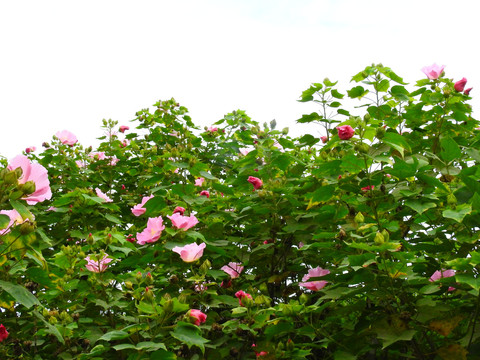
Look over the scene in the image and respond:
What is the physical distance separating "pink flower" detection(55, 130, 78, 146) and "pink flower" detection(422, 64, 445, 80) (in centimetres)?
279

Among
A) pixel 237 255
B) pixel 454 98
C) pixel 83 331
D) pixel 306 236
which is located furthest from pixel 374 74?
pixel 83 331

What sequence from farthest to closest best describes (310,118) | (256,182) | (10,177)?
1. (310,118)
2. (256,182)
3. (10,177)

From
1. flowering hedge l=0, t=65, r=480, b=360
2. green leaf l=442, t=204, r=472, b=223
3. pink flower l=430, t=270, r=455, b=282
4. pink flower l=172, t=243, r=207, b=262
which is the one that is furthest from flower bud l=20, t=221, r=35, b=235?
pink flower l=430, t=270, r=455, b=282

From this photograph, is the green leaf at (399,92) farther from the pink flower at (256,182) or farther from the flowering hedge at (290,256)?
the pink flower at (256,182)

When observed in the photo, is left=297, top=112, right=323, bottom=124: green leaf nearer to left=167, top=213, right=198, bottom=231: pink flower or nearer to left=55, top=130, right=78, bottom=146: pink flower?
left=167, top=213, right=198, bottom=231: pink flower

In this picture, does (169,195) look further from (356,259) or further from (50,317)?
(356,259)

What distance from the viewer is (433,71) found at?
285 centimetres

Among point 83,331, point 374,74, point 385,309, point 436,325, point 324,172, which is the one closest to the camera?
point 436,325

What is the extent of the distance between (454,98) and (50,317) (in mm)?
2251

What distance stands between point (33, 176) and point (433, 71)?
2.29 metres

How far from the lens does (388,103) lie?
9.69ft

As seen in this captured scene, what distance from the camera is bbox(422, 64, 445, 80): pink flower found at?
112 inches

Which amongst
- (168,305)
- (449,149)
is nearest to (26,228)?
(168,305)

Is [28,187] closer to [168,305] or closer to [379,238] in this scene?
[168,305]
